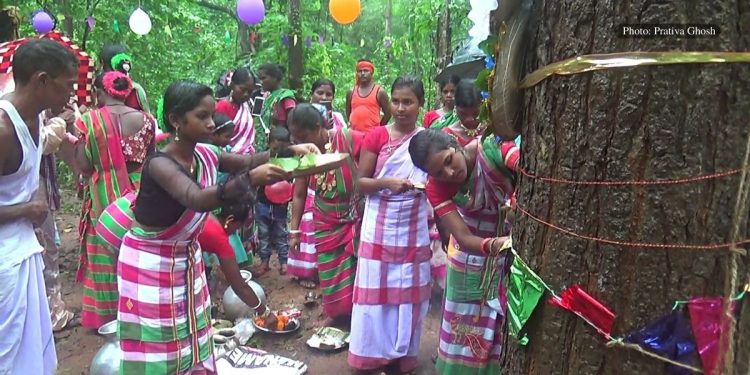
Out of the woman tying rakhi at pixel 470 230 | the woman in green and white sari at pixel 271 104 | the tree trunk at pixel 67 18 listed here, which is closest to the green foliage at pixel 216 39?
the tree trunk at pixel 67 18

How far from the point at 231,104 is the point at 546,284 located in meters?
5.10

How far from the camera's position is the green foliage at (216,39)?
8.19 metres

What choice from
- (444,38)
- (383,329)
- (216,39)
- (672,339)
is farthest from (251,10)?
(672,339)

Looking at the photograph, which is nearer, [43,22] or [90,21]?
[43,22]

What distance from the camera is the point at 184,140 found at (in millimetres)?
2605

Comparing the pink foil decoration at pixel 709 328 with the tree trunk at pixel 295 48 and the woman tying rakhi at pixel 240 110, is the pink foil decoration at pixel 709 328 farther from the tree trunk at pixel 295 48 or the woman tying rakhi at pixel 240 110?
the tree trunk at pixel 295 48

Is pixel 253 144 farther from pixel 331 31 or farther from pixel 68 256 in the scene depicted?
pixel 331 31

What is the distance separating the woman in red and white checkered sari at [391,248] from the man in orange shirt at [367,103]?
9.36 ft

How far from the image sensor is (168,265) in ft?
8.54

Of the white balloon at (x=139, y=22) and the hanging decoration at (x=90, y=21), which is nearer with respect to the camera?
the white balloon at (x=139, y=22)

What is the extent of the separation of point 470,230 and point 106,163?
8.88 ft

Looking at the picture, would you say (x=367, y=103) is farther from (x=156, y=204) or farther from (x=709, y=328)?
(x=709, y=328)

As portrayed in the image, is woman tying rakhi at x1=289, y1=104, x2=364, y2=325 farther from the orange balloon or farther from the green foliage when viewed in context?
the green foliage

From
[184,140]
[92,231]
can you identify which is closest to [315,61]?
[92,231]
